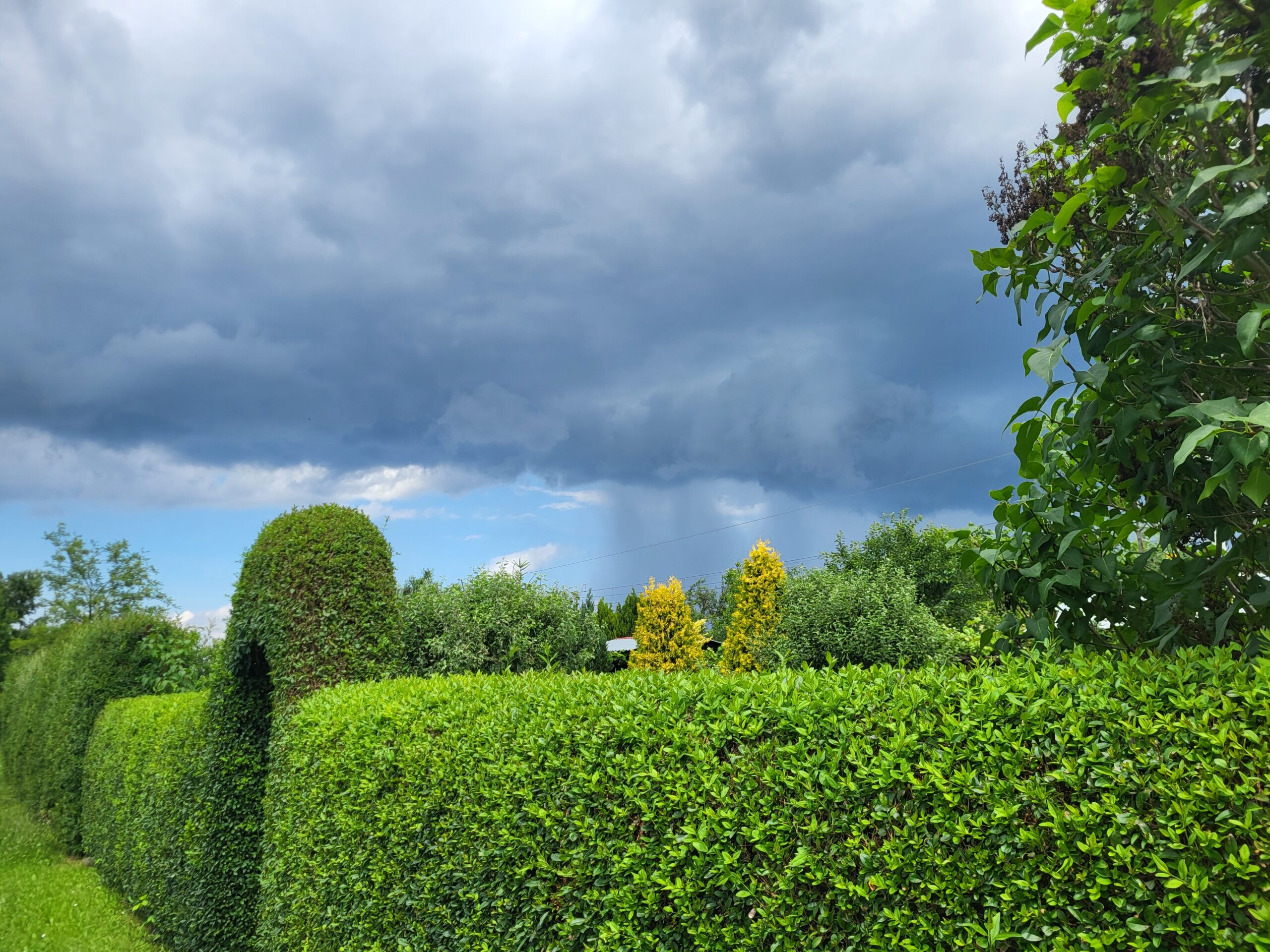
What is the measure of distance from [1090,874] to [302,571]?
7.46 metres

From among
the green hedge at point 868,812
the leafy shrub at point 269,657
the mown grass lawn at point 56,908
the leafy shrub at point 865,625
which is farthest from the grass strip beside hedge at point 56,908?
the leafy shrub at point 865,625

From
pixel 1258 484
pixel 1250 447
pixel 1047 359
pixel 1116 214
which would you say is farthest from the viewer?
pixel 1116 214

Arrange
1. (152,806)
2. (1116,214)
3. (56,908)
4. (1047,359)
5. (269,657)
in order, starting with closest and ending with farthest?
(1047,359)
(1116,214)
(269,657)
(152,806)
(56,908)

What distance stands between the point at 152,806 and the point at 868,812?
1139 cm

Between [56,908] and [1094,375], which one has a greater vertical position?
[1094,375]

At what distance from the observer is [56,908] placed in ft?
37.4

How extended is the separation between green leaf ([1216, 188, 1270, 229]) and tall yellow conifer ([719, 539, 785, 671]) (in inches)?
634

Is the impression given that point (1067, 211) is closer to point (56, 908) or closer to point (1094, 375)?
point (1094, 375)

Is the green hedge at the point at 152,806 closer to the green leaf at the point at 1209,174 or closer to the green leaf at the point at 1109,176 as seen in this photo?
the green leaf at the point at 1109,176

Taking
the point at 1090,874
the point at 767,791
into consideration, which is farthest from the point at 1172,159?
the point at 767,791

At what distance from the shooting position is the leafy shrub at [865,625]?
41.5ft

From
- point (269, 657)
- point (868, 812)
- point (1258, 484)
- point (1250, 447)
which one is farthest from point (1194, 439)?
point (269, 657)

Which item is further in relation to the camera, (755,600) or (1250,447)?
(755,600)

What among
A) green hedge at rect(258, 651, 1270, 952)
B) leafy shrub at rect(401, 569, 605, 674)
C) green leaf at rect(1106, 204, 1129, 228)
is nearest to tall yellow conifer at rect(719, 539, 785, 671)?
leafy shrub at rect(401, 569, 605, 674)
